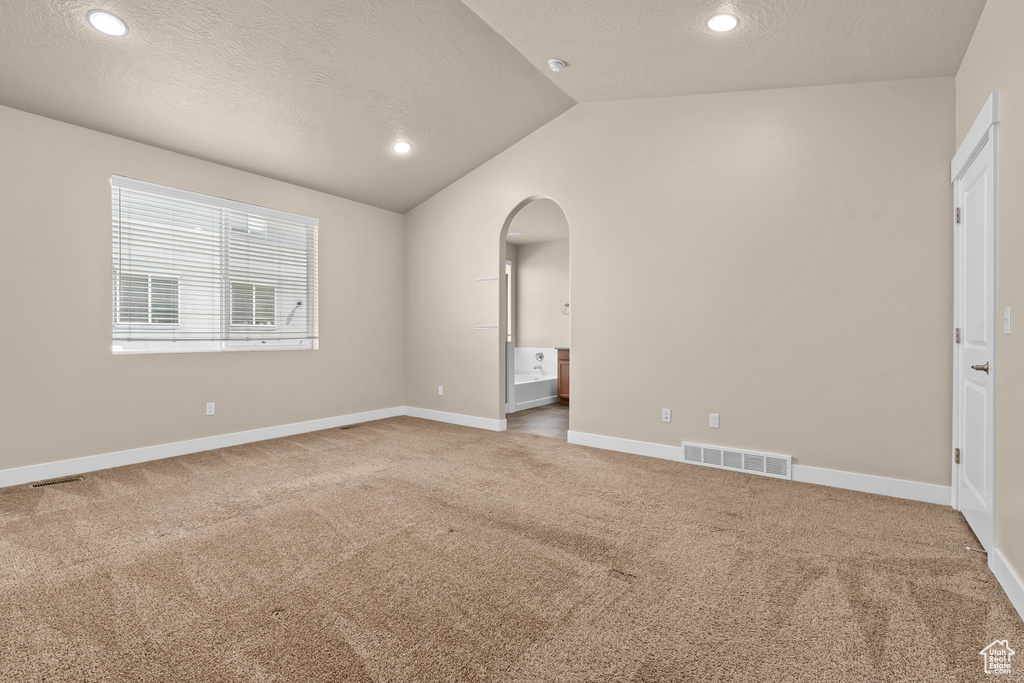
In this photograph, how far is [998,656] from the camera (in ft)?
5.26

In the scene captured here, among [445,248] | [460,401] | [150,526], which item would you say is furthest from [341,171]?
[150,526]

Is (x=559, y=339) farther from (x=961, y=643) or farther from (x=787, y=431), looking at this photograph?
(x=961, y=643)

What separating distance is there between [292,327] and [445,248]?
6.21 ft

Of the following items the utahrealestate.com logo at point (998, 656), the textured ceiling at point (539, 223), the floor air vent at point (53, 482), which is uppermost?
the textured ceiling at point (539, 223)

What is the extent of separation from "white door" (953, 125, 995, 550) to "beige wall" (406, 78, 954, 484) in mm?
204

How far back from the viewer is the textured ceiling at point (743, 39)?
104 inches

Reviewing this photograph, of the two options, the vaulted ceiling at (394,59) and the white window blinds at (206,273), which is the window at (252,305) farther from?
the vaulted ceiling at (394,59)

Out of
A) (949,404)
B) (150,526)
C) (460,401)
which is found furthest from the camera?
(460,401)

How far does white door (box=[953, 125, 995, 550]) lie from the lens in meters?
2.28

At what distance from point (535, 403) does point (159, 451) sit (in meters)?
4.43

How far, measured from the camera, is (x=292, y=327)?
515 cm

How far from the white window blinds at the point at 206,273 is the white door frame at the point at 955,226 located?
5.30 metres

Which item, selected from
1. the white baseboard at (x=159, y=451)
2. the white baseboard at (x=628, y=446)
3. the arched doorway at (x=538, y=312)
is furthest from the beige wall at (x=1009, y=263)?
the white baseboard at (x=159, y=451)

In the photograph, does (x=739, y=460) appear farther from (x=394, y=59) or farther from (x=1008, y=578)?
(x=394, y=59)
